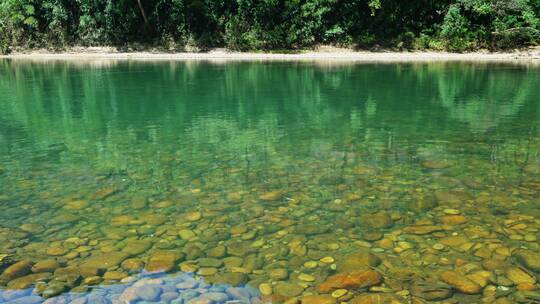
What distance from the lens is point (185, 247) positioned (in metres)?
5.01

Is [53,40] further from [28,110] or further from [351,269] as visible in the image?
[351,269]

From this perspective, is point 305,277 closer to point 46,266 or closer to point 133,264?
point 133,264

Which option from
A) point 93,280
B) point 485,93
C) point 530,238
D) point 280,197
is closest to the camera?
point 93,280

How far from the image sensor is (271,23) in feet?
106

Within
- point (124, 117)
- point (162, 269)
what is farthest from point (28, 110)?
point (162, 269)

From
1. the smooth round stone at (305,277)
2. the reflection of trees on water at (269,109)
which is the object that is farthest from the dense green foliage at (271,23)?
the smooth round stone at (305,277)

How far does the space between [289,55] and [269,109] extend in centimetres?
1762

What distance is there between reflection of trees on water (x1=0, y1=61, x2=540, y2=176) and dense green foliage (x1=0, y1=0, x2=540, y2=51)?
23.6 ft

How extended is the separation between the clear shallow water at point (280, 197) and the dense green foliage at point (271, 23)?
1720cm

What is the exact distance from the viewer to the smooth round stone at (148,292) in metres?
4.08

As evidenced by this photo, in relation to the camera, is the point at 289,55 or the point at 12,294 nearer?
the point at 12,294

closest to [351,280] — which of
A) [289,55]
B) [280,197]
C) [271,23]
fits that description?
[280,197]

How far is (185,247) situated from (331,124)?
7014 mm

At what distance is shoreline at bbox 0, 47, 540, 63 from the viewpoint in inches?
1139
